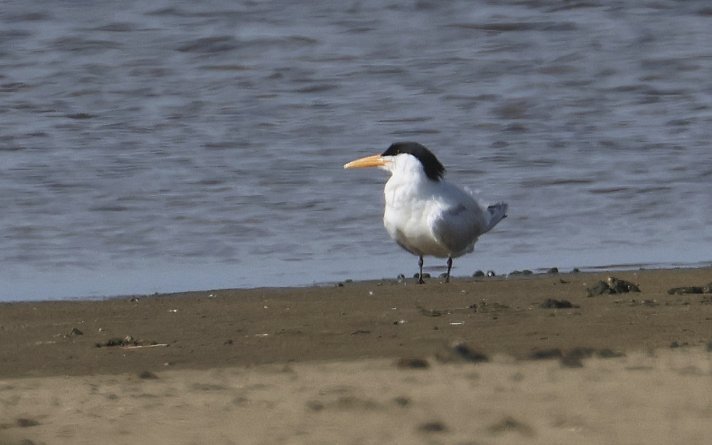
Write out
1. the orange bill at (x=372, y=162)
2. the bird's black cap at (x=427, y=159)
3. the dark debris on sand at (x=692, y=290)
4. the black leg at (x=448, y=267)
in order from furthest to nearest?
the orange bill at (x=372, y=162), the bird's black cap at (x=427, y=159), the black leg at (x=448, y=267), the dark debris on sand at (x=692, y=290)

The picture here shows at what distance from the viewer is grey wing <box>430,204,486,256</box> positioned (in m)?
8.81

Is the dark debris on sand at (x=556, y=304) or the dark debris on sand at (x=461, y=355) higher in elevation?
the dark debris on sand at (x=461, y=355)

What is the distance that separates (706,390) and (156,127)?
8011 mm

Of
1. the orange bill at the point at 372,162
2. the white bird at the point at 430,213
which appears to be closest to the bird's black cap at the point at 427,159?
the white bird at the point at 430,213

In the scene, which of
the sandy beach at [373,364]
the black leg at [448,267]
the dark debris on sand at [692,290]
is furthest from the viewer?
the black leg at [448,267]

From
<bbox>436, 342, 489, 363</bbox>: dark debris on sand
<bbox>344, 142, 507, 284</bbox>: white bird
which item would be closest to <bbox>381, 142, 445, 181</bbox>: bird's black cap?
<bbox>344, 142, 507, 284</bbox>: white bird

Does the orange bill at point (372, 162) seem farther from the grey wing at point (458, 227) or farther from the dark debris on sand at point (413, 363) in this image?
the dark debris on sand at point (413, 363)

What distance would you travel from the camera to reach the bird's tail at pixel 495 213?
914 centimetres

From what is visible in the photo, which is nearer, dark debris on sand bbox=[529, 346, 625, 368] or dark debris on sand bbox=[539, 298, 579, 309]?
dark debris on sand bbox=[529, 346, 625, 368]

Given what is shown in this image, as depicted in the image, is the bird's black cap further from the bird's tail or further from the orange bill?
the bird's tail

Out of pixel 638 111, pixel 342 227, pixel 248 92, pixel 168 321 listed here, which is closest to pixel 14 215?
pixel 342 227

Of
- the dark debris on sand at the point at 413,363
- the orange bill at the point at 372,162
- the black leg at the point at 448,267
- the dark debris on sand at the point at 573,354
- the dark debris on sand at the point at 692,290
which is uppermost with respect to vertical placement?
the orange bill at the point at 372,162

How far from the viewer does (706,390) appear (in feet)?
16.2

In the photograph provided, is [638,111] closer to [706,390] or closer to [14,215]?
[14,215]
